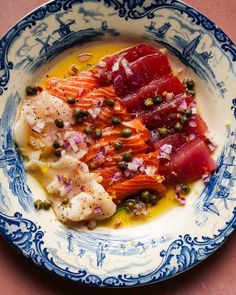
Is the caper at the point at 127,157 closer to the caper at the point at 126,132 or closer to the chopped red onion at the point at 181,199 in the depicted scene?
the caper at the point at 126,132

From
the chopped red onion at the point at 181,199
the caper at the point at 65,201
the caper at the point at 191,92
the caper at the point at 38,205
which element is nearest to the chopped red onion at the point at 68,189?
the caper at the point at 65,201

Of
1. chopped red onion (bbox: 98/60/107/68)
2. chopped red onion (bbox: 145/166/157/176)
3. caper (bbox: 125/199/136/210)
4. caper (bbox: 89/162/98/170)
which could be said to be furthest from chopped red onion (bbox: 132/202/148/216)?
chopped red onion (bbox: 98/60/107/68)

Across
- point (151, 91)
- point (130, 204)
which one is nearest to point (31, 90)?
point (151, 91)

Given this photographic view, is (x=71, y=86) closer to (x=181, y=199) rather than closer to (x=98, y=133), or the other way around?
(x=98, y=133)

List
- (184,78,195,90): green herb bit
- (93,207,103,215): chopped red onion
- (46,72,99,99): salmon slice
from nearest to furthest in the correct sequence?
(93,207,103,215): chopped red onion < (46,72,99,99): salmon slice < (184,78,195,90): green herb bit

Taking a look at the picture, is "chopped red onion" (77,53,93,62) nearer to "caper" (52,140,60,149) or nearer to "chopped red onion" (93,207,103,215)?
"caper" (52,140,60,149)
